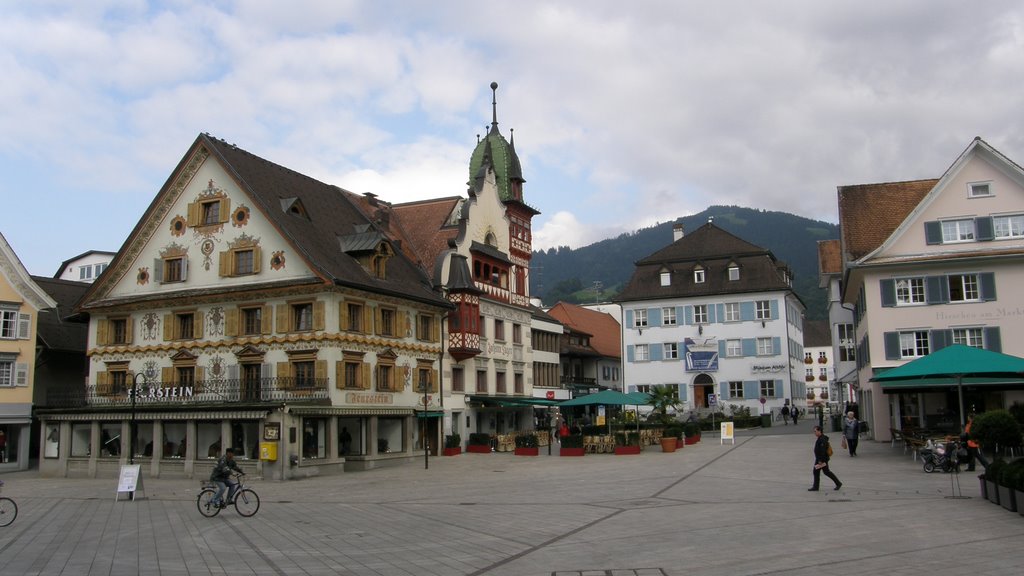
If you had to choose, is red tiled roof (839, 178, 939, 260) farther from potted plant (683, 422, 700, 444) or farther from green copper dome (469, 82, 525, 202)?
green copper dome (469, 82, 525, 202)

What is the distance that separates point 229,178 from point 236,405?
11368 millimetres

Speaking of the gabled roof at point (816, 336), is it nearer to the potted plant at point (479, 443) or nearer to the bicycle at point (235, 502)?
the potted plant at point (479, 443)

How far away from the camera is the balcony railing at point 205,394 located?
37.9m

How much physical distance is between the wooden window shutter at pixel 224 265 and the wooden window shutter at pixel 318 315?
521 centimetres

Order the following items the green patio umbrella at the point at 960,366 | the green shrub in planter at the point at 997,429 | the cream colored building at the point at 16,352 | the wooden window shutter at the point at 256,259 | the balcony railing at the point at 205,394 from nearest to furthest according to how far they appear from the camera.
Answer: the green shrub in planter at the point at 997,429 → the green patio umbrella at the point at 960,366 → the balcony railing at the point at 205,394 → the wooden window shutter at the point at 256,259 → the cream colored building at the point at 16,352

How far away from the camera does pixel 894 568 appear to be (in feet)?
42.5

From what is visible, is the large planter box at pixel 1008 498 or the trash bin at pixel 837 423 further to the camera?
the trash bin at pixel 837 423

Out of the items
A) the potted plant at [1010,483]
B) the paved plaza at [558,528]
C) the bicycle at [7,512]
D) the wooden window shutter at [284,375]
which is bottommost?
the paved plaza at [558,528]

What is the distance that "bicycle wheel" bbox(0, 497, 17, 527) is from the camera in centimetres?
2106

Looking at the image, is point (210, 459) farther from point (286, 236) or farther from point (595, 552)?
point (595, 552)

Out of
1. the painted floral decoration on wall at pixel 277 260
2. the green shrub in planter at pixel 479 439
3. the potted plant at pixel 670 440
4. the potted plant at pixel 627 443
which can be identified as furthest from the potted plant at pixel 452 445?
the painted floral decoration on wall at pixel 277 260

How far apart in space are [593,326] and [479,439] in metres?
42.4

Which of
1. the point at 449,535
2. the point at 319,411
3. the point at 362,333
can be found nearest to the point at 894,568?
the point at 449,535

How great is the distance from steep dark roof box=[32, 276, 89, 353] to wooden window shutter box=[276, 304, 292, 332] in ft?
48.8
